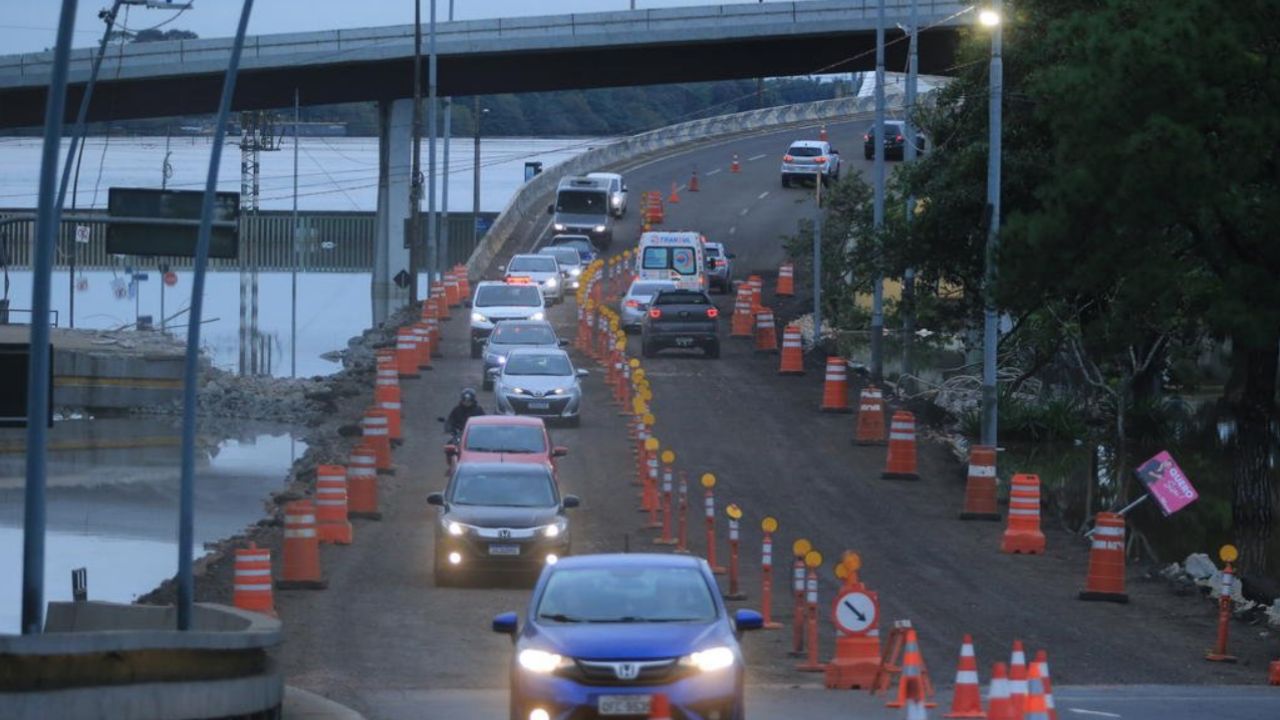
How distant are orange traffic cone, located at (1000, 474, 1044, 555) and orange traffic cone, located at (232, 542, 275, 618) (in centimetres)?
1048

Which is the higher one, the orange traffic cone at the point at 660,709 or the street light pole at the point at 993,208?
the street light pole at the point at 993,208

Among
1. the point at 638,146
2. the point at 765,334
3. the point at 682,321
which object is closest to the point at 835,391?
the point at 682,321

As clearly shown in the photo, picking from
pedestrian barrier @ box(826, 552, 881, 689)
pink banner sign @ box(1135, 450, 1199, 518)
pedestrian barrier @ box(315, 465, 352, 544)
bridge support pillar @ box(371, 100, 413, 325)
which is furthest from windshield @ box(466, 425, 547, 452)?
bridge support pillar @ box(371, 100, 413, 325)

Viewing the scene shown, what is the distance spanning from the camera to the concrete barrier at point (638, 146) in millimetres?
82000

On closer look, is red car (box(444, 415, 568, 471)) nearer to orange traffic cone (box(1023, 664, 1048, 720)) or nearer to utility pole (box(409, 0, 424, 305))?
orange traffic cone (box(1023, 664, 1048, 720))

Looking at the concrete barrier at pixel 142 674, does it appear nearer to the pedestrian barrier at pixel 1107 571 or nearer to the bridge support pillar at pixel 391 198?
the pedestrian barrier at pixel 1107 571

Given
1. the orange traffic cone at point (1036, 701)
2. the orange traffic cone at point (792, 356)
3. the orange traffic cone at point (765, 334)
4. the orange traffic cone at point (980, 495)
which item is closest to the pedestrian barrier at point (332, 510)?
the orange traffic cone at point (980, 495)

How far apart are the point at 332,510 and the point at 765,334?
26.4m

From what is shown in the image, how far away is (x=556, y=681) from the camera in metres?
13.6

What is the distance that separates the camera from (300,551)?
2444 centimetres

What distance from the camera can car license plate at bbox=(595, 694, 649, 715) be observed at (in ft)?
44.1

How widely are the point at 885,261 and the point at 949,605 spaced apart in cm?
1870

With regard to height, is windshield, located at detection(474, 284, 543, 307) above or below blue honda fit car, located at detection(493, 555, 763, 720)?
above

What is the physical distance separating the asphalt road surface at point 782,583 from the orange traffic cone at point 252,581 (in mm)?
518
